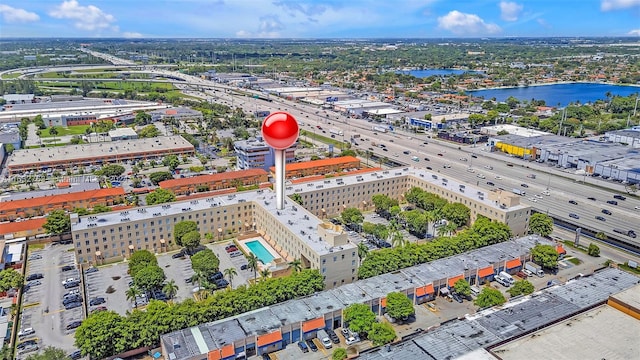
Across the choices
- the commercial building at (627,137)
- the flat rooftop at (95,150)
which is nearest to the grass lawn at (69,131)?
the flat rooftop at (95,150)

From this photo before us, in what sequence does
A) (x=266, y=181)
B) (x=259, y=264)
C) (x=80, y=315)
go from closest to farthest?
1. (x=80, y=315)
2. (x=259, y=264)
3. (x=266, y=181)

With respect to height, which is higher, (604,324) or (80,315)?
(604,324)

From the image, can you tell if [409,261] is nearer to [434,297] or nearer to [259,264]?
[434,297]

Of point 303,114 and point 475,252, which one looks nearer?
point 475,252

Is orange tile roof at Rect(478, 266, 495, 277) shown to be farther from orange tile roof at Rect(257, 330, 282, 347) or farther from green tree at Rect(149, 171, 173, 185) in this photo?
green tree at Rect(149, 171, 173, 185)

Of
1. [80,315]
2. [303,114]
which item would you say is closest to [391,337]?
[80,315]

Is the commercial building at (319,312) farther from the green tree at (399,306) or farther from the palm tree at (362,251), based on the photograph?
the palm tree at (362,251)
